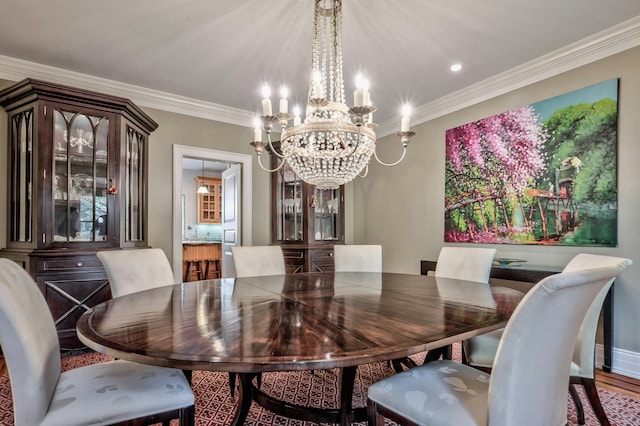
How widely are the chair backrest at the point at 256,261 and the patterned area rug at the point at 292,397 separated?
0.79m

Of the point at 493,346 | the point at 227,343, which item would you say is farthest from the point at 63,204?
the point at 493,346

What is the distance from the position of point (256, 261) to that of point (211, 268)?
3523 mm

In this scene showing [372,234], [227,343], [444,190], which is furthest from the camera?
[372,234]

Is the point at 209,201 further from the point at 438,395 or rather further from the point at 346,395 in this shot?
the point at 438,395

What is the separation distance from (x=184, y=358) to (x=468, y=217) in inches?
127

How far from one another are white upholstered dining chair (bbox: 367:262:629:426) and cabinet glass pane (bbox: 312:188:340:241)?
3117mm

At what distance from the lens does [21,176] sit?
2.88 metres

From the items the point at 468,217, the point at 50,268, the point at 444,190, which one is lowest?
the point at 50,268

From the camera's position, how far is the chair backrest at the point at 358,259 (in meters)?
3.13

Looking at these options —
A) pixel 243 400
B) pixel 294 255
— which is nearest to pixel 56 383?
pixel 243 400

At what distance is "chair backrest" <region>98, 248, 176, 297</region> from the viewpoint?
77.7 inches

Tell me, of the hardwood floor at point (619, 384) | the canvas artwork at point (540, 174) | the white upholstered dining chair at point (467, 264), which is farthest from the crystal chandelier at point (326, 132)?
the hardwood floor at point (619, 384)

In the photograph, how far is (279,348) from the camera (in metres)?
0.97

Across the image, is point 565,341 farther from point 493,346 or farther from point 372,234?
point 372,234
